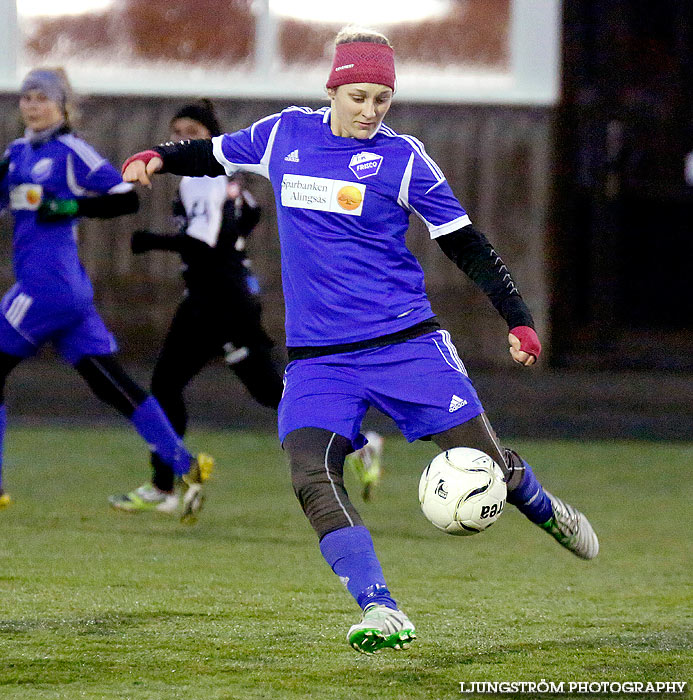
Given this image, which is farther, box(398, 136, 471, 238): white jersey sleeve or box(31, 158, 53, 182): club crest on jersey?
box(31, 158, 53, 182): club crest on jersey

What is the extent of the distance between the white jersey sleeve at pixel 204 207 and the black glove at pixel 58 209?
61 centimetres

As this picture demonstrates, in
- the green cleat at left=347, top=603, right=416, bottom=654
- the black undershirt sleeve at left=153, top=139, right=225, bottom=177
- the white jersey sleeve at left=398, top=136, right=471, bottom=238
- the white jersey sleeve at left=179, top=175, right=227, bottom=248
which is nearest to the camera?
the green cleat at left=347, top=603, right=416, bottom=654

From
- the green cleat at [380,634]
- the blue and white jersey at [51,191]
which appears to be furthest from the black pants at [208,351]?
the green cleat at [380,634]

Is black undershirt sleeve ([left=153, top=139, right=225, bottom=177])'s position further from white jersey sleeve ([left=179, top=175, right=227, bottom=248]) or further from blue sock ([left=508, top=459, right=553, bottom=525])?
white jersey sleeve ([left=179, top=175, right=227, bottom=248])

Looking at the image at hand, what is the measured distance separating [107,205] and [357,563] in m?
3.37

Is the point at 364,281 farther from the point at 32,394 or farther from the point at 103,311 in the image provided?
the point at 103,311

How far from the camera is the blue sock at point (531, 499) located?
15.9ft

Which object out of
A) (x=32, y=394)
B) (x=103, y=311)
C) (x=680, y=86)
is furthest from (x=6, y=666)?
(x=680, y=86)

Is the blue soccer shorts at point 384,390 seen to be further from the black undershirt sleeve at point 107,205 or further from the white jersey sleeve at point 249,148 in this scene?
the black undershirt sleeve at point 107,205

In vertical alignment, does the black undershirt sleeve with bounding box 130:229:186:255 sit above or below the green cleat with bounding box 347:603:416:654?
above

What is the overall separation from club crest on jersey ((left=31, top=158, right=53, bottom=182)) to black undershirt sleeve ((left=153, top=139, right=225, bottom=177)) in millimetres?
2418

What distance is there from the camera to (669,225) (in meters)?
15.0

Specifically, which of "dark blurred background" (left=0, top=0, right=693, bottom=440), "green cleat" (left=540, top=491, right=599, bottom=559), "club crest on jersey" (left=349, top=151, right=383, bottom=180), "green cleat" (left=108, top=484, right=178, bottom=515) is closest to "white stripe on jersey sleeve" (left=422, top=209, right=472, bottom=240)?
"club crest on jersey" (left=349, top=151, right=383, bottom=180)

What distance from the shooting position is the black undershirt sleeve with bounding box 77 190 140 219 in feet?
23.2
